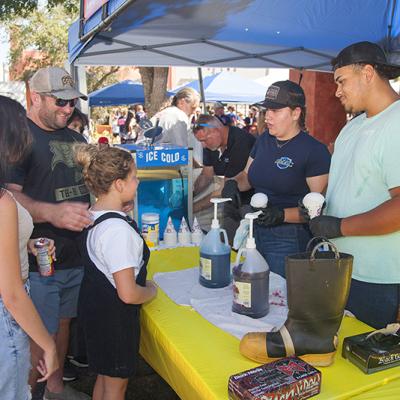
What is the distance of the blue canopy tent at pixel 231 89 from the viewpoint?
11.8 meters

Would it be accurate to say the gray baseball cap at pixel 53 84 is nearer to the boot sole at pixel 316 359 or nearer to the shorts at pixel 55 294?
the shorts at pixel 55 294

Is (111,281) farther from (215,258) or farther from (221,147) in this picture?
(221,147)

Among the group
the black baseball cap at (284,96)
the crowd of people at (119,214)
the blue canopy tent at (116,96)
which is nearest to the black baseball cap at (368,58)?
the crowd of people at (119,214)

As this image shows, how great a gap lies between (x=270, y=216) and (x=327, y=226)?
49 centimetres

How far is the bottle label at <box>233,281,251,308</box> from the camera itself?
159 cm

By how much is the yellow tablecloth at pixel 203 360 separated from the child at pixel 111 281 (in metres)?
0.10

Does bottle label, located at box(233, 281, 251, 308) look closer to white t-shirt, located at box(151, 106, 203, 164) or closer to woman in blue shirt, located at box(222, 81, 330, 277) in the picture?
woman in blue shirt, located at box(222, 81, 330, 277)

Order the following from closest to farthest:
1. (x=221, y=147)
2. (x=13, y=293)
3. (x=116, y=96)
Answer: (x=13, y=293)
(x=221, y=147)
(x=116, y=96)

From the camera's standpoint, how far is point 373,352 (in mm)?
1284

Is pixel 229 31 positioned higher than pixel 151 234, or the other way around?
pixel 229 31

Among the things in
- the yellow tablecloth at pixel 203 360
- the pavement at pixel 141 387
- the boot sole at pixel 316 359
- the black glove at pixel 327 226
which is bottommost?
the pavement at pixel 141 387

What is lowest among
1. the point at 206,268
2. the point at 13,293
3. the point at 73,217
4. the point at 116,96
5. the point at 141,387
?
the point at 141,387

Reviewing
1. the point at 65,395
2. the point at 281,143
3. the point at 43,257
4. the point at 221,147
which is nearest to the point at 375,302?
the point at 281,143

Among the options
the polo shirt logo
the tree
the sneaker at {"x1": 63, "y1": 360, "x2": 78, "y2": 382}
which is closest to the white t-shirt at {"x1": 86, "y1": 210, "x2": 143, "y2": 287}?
the polo shirt logo
